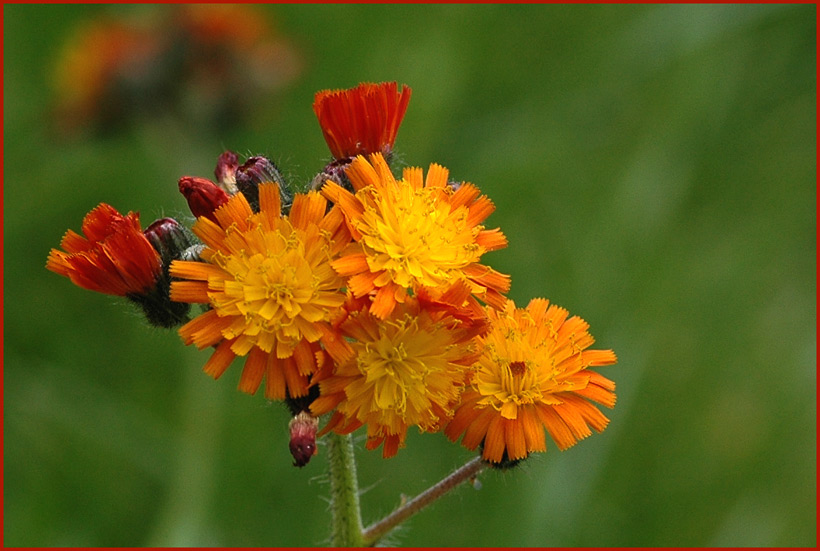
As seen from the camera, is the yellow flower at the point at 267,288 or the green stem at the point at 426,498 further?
the green stem at the point at 426,498

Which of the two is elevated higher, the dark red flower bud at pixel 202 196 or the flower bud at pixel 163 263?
the dark red flower bud at pixel 202 196

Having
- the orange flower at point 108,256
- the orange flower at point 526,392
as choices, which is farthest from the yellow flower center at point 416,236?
the orange flower at point 108,256

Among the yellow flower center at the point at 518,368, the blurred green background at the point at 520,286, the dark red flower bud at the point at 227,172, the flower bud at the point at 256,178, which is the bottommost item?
the blurred green background at the point at 520,286

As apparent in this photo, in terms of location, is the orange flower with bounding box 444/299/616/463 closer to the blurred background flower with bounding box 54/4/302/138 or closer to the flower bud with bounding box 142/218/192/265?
the flower bud with bounding box 142/218/192/265

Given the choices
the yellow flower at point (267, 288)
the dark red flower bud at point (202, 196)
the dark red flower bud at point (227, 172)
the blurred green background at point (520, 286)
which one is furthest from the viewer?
the blurred green background at point (520, 286)

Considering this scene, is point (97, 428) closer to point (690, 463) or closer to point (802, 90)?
point (690, 463)

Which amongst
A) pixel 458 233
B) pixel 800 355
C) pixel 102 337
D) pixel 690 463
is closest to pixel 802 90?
pixel 800 355

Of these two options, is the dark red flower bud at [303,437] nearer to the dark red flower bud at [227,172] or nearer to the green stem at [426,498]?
the green stem at [426,498]
